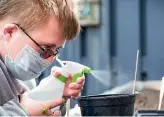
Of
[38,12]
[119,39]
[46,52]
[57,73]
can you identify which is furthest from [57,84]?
[119,39]

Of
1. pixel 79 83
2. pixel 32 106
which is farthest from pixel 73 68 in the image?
pixel 32 106

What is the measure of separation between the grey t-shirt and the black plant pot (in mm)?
251

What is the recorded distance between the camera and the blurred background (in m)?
3.38

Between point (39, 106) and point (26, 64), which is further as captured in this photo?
point (26, 64)

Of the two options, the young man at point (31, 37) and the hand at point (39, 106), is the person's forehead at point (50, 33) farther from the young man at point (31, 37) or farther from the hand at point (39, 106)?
the hand at point (39, 106)

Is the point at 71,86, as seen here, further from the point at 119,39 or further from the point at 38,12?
the point at 119,39

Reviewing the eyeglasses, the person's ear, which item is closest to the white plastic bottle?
the eyeglasses

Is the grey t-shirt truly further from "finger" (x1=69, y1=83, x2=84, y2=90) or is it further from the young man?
"finger" (x1=69, y1=83, x2=84, y2=90)

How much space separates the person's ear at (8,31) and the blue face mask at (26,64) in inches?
2.9

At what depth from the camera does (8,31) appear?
5.53ft

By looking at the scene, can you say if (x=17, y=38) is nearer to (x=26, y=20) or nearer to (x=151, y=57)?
(x=26, y=20)

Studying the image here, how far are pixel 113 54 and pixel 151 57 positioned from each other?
314 mm

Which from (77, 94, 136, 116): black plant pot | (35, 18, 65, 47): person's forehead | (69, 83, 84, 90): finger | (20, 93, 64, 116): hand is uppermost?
(35, 18, 65, 47): person's forehead

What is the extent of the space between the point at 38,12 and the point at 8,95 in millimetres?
332
